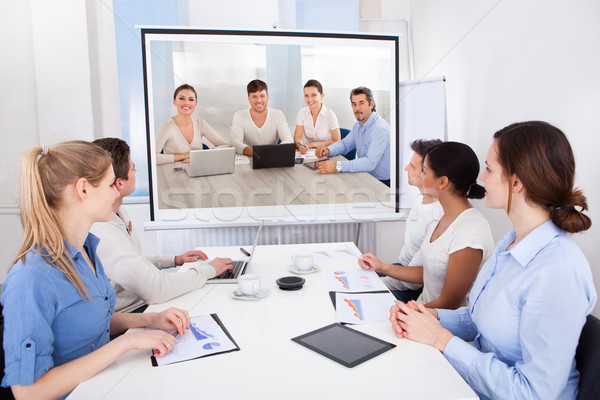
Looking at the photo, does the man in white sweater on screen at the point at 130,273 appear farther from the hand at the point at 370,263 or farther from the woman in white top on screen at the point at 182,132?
the woman in white top on screen at the point at 182,132

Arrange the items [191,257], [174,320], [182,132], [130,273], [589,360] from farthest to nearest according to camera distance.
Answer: [182,132] → [191,257] → [130,273] → [174,320] → [589,360]

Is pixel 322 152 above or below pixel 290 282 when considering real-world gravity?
above

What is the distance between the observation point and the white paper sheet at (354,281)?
1.52 meters

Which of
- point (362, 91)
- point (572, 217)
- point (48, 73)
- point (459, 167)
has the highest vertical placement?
point (48, 73)

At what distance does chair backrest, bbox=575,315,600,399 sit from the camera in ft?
2.90

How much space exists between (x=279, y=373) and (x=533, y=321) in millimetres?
579

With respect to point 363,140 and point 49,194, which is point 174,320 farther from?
point 363,140

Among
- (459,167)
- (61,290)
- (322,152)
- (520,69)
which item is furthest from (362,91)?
(61,290)

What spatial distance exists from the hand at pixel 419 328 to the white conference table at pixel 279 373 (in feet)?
0.06

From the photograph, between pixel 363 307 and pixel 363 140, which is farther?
pixel 363 140

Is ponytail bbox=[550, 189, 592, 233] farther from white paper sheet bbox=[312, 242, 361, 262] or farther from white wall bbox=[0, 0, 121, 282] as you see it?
white wall bbox=[0, 0, 121, 282]

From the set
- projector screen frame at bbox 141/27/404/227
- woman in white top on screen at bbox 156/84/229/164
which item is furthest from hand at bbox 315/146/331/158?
woman in white top on screen at bbox 156/84/229/164

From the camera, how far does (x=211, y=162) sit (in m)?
2.77

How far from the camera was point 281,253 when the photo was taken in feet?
6.72
